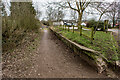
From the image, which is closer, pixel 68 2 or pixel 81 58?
pixel 81 58

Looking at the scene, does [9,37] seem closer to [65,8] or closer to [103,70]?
[103,70]

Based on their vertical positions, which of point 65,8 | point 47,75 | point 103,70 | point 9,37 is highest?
point 65,8

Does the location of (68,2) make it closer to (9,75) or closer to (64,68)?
(64,68)

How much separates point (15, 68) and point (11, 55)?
164cm

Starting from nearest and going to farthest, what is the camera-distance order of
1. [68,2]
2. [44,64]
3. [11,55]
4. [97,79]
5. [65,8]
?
[97,79] → [44,64] → [11,55] → [68,2] → [65,8]

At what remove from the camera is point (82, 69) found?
166 inches

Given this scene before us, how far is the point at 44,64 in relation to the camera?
4.82 meters

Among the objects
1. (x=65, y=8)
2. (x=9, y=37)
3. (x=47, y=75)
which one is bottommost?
(x=47, y=75)

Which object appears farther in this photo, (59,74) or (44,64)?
(44,64)

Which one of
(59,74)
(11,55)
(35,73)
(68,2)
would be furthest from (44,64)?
(68,2)

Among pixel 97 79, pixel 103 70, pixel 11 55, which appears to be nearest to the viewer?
pixel 97 79

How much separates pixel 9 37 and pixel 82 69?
4.75 meters

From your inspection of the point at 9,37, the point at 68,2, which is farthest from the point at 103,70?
the point at 68,2

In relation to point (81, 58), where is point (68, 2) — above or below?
above
